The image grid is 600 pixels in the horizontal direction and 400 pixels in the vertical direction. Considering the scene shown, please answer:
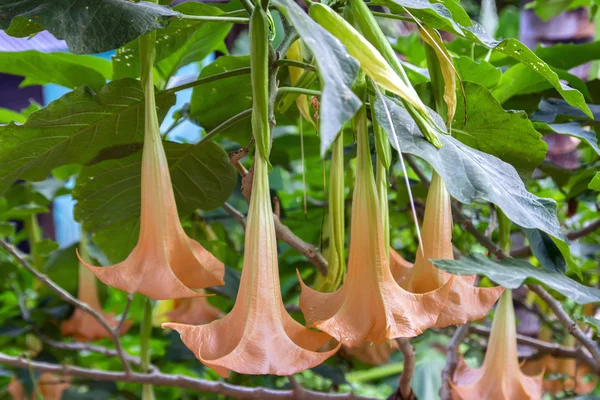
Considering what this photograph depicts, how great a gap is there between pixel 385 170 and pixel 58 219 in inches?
51.4

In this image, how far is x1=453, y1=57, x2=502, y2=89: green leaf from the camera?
667mm

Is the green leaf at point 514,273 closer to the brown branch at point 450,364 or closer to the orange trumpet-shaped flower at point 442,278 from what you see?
the orange trumpet-shaped flower at point 442,278

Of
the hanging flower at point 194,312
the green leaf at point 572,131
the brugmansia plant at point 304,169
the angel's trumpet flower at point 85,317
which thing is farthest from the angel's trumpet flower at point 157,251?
the angel's trumpet flower at point 85,317

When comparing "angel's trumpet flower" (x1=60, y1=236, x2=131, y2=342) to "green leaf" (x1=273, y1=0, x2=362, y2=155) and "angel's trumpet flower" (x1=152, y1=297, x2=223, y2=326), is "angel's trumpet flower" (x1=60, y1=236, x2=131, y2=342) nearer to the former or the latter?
"angel's trumpet flower" (x1=152, y1=297, x2=223, y2=326)

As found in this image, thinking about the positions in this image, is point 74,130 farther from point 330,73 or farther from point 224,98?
point 330,73

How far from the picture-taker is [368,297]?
39 cm

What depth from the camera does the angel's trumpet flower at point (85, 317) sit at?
105 cm

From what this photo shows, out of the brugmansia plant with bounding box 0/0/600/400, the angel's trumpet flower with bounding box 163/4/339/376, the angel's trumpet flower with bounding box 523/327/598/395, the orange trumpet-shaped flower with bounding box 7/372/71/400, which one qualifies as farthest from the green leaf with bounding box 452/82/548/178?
the orange trumpet-shaped flower with bounding box 7/372/71/400

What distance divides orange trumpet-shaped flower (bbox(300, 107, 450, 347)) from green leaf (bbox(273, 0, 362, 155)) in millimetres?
87

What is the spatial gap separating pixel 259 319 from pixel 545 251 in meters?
0.31

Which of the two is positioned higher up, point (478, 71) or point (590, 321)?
point (478, 71)

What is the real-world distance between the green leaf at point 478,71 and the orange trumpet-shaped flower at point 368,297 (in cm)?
30

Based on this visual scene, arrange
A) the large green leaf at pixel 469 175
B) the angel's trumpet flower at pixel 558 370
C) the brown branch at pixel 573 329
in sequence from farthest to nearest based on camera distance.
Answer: the angel's trumpet flower at pixel 558 370 < the brown branch at pixel 573 329 < the large green leaf at pixel 469 175

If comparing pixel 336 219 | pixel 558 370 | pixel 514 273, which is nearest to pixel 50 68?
pixel 336 219
